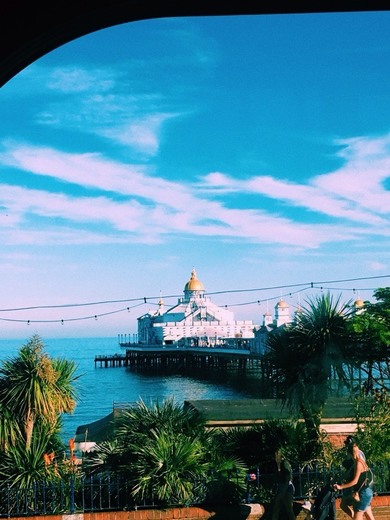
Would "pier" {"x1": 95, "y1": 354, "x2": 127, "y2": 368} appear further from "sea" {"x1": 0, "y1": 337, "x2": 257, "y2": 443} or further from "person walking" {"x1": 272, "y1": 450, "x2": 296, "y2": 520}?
"person walking" {"x1": 272, "y1": 450, "x2": 296, "y2": 520}

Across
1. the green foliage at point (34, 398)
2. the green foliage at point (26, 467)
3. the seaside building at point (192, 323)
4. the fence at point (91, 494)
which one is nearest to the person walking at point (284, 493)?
the fence at point (91, 494)

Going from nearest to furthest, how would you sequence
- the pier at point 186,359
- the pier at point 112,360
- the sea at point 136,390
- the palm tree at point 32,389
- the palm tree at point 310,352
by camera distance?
the palm tree at point 32,389
the palm tree at point 310,352
the sea at point 136,390
the pier at point 186,359
the pier at point 112,360

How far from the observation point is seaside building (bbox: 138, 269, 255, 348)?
444 feet

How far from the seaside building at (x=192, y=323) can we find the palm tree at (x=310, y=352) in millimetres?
118007

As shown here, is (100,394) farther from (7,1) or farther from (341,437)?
(7,1)

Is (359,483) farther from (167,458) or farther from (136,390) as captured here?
(136,390)

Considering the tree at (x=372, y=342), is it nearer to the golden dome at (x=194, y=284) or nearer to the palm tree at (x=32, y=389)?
the palm tree at (x=32, y=389)

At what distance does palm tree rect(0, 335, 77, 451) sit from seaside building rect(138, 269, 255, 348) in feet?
398

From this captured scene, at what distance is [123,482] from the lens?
8234 millimetres

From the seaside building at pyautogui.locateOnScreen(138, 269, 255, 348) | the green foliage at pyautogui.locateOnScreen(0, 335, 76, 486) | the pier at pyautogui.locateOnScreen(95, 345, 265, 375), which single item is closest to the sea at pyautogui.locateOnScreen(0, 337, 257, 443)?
the pier at pyautogui.locateOnScreen(95, 345, 265, 375)

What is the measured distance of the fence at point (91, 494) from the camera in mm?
7836

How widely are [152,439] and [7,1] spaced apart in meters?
7.04

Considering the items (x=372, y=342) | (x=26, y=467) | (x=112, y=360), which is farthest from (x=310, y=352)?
(x=112, y=360)

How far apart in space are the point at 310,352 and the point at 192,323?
411 feet
